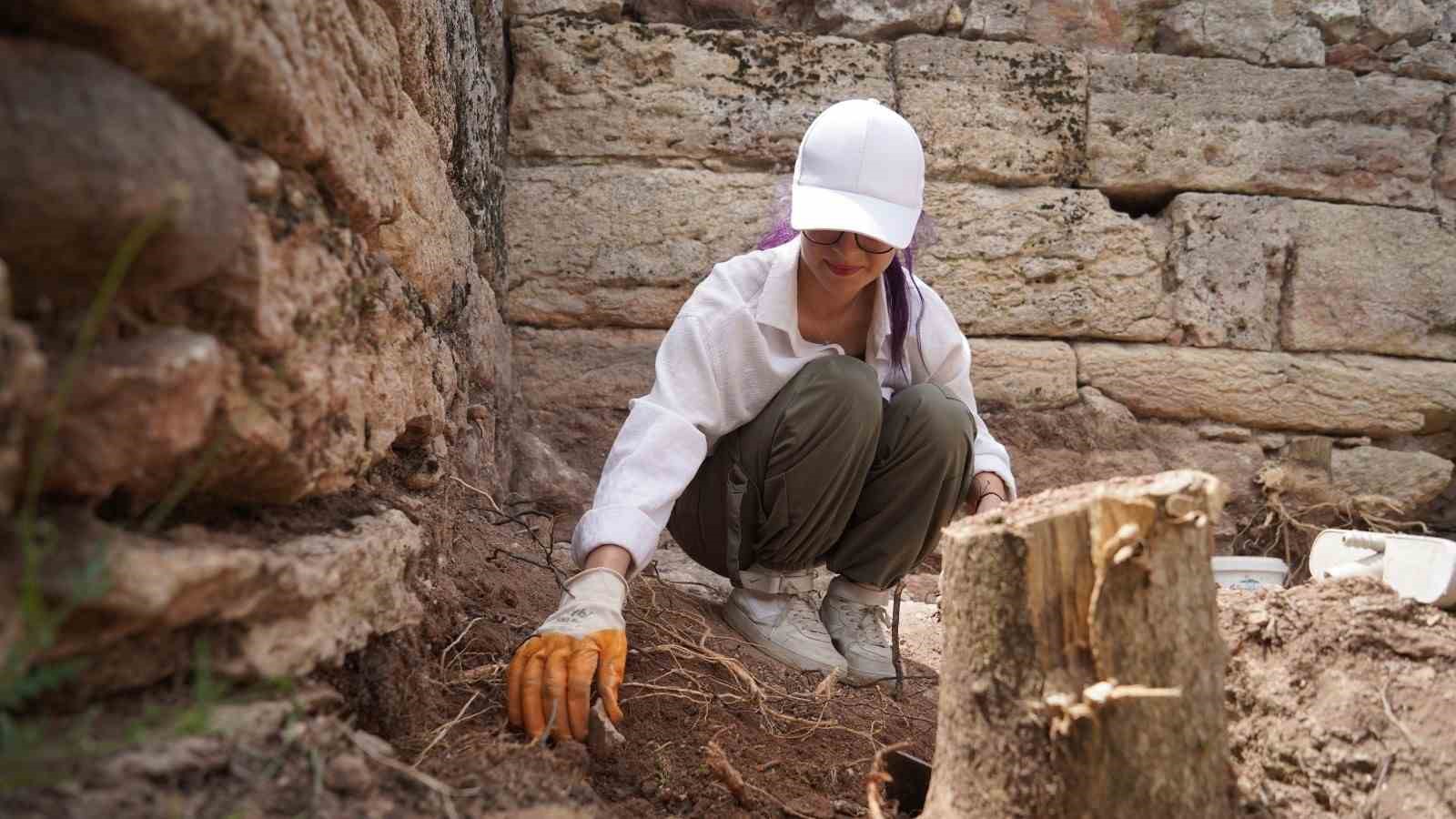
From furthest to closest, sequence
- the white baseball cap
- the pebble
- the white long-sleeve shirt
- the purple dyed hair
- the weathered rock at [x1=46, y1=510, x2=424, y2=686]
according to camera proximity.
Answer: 1. the purple dyed hair
2. the white baseball cap
3. the white long-sleeve shirt
4. the pebble
5. the weathered rock at [x1=46, y1=510, x2=424, y2=686]

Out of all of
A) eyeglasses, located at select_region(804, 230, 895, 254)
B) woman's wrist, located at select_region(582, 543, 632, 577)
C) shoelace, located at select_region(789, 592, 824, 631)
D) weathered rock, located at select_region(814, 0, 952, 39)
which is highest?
weathered rock, located at select_region(814, 0, 952, 39)

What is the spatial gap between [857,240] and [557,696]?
1024 mm

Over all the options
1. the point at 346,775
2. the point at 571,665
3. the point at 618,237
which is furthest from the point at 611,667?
the point at 618,237

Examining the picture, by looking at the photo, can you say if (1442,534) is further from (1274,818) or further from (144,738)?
(144,738)

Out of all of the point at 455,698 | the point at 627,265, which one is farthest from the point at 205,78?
the point at 627,265

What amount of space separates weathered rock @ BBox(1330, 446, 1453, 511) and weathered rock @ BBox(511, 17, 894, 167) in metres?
1.89

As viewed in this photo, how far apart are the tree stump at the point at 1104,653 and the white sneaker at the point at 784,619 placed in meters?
1.08

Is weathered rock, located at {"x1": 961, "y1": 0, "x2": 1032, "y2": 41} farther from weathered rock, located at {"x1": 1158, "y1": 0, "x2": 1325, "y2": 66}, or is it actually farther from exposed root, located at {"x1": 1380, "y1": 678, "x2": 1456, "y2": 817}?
exposed root, located at {"x1": 1380, "y1": 678, "x2": 1456, "y2": 817}

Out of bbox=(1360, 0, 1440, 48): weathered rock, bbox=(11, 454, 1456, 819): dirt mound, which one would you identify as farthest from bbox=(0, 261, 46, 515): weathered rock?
bbox=(1360, 0, 1440, 48): weathered rock

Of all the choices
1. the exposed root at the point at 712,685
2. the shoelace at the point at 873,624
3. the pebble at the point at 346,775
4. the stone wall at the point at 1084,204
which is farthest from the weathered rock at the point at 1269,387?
the pebble at the point at 346,775

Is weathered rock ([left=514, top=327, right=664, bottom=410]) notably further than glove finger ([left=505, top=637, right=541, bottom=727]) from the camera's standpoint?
Yes

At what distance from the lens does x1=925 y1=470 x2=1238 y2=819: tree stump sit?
1.18 meters

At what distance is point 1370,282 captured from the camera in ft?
11.4

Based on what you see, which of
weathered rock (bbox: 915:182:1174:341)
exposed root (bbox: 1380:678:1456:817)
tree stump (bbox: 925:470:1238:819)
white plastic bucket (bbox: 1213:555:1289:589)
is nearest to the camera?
tree stump (bbox: 925:470:1238:819)
